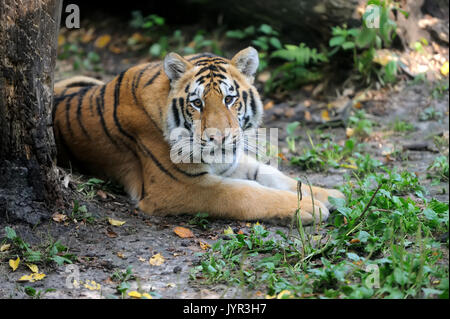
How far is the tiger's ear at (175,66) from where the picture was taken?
4262mm

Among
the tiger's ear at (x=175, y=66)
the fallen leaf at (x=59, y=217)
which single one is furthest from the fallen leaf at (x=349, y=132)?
the fallen leaf at (x=59, y=217)

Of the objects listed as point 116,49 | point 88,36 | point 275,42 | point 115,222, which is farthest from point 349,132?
point 88,36

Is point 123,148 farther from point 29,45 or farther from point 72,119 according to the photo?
point 29,45

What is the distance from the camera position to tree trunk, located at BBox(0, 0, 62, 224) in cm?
345

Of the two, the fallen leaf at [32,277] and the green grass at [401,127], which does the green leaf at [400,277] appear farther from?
the green grass at [401,127]

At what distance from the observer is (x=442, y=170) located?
474 centimetres

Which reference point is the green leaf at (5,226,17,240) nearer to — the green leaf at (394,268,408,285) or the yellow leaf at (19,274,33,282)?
the yellow leaf at (19,274,33,282)

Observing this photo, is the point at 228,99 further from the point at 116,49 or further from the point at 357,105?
the point at 116,49

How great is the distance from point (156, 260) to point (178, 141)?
3.65ft

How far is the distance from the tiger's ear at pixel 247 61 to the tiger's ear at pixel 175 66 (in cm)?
39

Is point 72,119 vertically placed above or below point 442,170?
above

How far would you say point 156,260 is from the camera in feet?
11.8

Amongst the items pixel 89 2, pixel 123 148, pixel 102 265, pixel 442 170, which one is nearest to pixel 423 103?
pixel 442 170

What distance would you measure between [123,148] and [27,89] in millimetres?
1305
